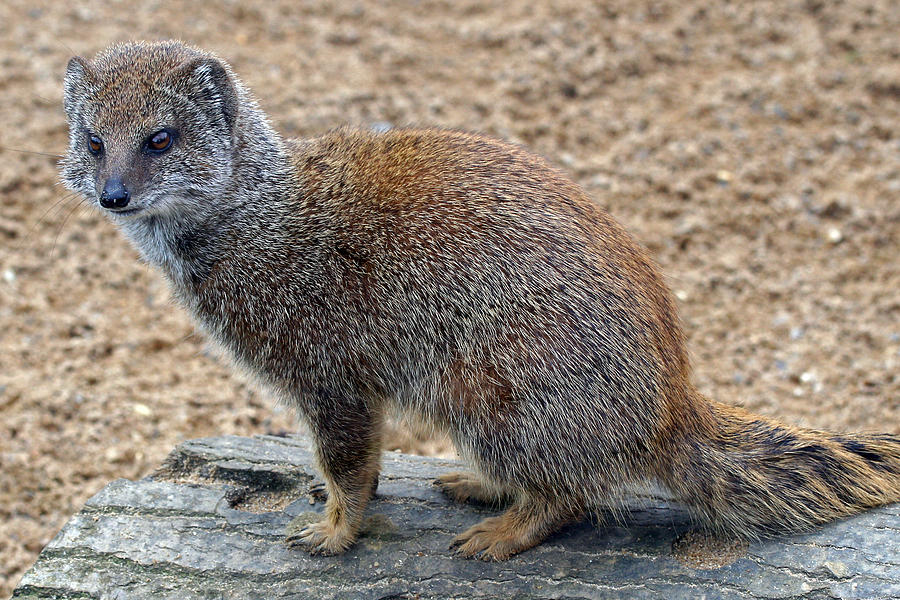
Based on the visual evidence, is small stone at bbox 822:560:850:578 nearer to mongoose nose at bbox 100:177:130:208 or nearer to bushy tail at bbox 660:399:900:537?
bushy tail at bbox 660:399:900:537

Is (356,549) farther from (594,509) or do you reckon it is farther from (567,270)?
(567,270)

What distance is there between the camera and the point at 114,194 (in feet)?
11.0

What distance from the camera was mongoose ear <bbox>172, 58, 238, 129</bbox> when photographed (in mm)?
3592

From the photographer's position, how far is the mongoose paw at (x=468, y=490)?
147 inches

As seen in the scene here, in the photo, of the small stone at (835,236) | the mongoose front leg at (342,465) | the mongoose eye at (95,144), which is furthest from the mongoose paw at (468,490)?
the small stone at (835,236)

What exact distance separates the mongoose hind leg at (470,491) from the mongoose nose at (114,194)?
181 cm

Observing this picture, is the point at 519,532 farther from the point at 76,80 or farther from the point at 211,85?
the point at 76,80

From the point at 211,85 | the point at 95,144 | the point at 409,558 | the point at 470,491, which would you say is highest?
the point at 211,85

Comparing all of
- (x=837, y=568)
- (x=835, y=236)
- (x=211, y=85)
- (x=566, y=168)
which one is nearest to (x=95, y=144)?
(x=211, y=85)

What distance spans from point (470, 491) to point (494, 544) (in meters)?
0.36

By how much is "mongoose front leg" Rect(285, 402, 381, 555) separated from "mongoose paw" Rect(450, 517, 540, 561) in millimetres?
445

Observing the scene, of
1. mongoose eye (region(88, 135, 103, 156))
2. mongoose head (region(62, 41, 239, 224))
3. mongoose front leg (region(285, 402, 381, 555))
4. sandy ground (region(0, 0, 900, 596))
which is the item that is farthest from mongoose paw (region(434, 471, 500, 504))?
mongoose eye (region(88, 135, 103, 156))

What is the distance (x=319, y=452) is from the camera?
11.9 feet

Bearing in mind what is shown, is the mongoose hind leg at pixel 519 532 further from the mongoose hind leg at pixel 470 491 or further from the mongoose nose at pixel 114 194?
the mongoose nose at pixel 114 194
